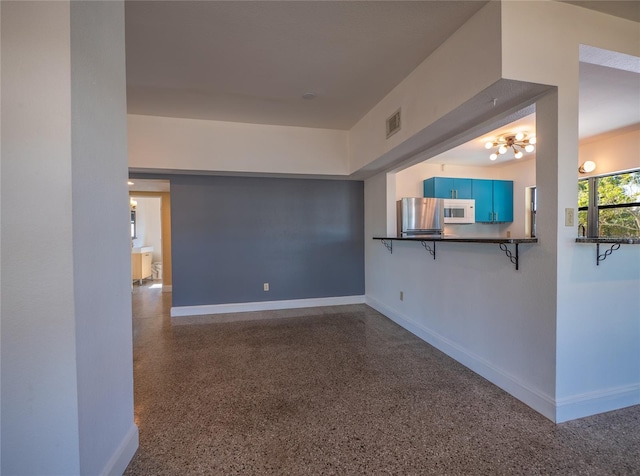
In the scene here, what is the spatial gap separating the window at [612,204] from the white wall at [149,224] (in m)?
9.61

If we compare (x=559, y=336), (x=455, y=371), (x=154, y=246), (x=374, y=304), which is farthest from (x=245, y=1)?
(x=154, y=246)

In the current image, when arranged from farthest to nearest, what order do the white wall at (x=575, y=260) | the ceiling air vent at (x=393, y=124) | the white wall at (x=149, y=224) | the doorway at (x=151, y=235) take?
the white wall at (x=149, y=224), the doorway at (x=151, y=235), the ceiling air vent at (x=393, y=124), the white wall at (x=575, y=260)

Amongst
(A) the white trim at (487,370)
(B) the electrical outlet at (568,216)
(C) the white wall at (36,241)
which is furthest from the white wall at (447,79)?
(C) the white wall at (36,241)

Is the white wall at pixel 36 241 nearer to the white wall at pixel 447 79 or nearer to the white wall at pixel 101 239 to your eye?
the white wall at pixel 101 239

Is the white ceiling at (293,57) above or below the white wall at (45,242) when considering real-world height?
above

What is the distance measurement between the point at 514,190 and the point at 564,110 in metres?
4.17

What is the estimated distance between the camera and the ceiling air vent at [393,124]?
287cm

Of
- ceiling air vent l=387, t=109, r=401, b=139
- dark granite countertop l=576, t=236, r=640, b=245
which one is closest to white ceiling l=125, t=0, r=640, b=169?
ceiling air vent l=387, t=109, r=401, b=139

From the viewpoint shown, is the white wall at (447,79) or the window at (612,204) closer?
the white wall at (447,79)

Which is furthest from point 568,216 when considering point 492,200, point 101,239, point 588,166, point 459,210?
point 492,200

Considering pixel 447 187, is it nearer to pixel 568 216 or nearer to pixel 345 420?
pixel 568 216

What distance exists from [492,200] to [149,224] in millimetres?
8981

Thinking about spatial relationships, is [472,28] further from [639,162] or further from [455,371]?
[639,162]

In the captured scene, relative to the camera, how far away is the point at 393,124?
2.96 m
